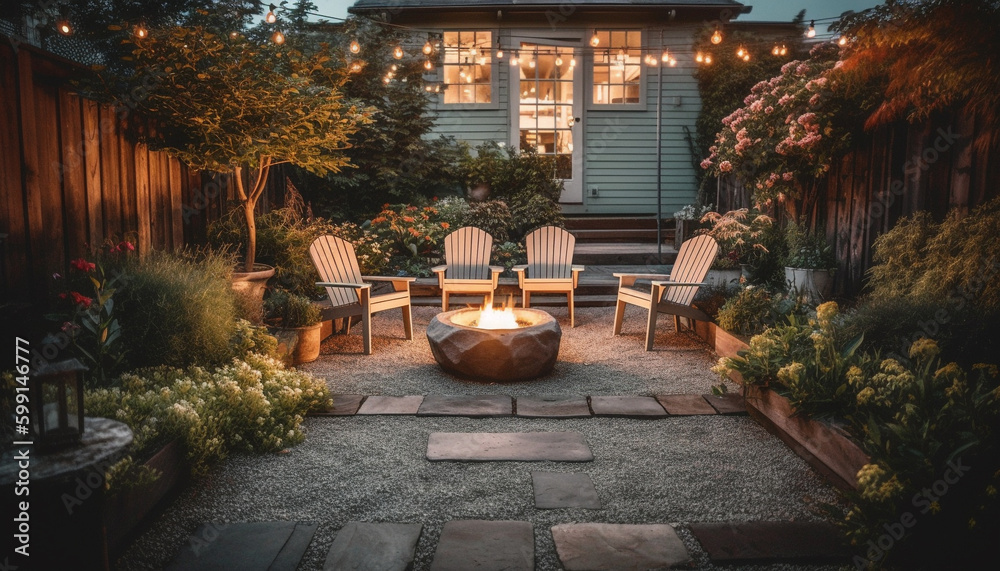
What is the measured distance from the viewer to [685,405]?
153 inches

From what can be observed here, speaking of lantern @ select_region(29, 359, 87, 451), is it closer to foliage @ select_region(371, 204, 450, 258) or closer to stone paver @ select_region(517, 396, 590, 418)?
stone paver @ select_region(517, 396, 590, 418)

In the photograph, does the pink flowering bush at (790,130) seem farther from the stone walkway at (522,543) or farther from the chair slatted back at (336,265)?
the stone walkway at (522,543)

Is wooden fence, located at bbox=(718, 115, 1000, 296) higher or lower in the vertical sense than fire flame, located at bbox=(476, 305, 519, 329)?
higher

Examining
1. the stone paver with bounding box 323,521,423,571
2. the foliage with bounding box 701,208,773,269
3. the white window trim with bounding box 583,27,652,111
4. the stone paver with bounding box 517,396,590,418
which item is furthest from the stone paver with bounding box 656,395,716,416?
the white window trim with bounding box 583,27,652,111

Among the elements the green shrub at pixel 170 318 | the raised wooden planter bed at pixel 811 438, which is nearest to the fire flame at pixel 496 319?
the raised wooden planter bed at pixel 811 438

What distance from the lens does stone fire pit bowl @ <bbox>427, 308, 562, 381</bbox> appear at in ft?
14.5

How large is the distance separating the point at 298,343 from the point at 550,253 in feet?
9.58

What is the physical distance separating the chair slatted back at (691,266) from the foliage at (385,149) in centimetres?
416

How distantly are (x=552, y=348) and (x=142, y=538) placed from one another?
282 cm

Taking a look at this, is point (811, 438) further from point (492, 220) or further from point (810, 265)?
point (492, 220)

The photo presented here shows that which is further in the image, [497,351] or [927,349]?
[497,351]

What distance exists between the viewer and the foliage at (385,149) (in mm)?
8875

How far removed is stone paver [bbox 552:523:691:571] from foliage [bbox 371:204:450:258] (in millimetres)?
5770

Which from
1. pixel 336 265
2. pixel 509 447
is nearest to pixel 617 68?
pixel 336 265
